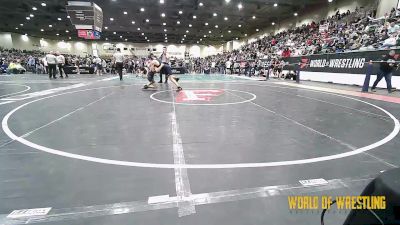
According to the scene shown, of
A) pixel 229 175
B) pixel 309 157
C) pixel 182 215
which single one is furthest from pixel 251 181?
pixel 309 157

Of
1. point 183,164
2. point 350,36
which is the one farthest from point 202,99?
point 350,36

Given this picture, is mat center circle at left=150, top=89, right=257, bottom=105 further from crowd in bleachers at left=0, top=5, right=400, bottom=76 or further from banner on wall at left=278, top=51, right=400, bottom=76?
crowd in bleachers at left=0, top=5, right=400, bottom=76

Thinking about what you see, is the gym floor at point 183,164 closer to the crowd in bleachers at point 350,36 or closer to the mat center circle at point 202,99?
the mat center circle at point 202,99

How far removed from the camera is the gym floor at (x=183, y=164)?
1994 millimetres

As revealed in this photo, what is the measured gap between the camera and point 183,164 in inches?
113

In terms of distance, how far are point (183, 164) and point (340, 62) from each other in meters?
14.6

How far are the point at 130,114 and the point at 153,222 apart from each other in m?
4.00

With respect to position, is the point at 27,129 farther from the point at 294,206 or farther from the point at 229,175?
the point at 294,206

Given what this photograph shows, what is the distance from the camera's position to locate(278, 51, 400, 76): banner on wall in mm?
12101

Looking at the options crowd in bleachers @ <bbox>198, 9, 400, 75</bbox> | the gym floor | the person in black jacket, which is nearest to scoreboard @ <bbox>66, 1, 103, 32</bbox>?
crowd in bleachers @ <bbox>198, 9, 400, 75</bbox>

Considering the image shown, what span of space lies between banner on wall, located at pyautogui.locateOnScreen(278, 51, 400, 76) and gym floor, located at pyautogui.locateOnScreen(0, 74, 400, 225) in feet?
27.6

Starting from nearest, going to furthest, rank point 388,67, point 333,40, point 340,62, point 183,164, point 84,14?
point 183,164
point 388,67
point 340,62
point 333,40
point 84,14

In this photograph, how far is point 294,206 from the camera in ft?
6.75

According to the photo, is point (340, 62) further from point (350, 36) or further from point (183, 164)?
point (183, 164)
